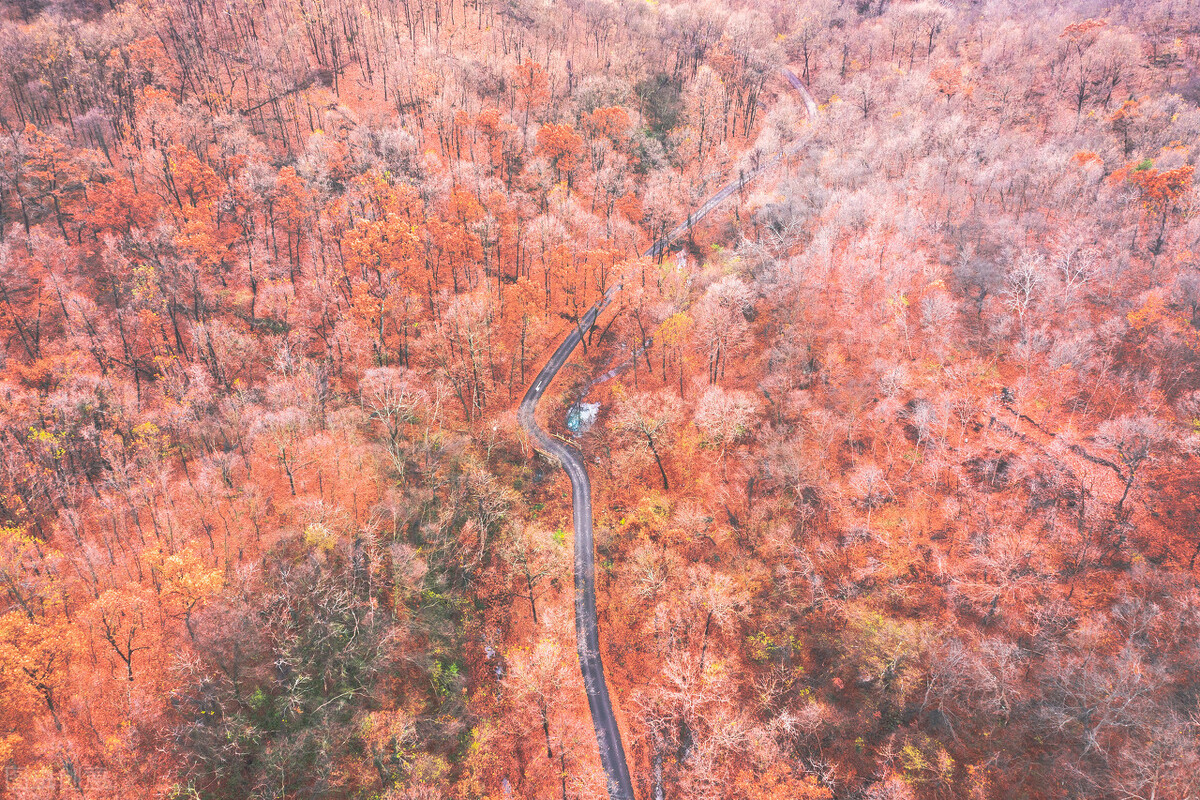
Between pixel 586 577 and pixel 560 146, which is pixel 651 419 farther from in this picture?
pixel 560 146

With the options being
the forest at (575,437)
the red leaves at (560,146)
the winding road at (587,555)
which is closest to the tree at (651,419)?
the forest at (575,437)

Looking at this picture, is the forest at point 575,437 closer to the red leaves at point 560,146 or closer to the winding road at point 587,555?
the winding road at point 587,555

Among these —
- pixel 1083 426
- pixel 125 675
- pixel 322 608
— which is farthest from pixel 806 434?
pixel 125 675

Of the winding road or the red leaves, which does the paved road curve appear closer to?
the winding road

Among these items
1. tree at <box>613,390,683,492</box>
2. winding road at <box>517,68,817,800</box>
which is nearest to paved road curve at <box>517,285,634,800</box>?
winding road at <box>517,68,817,800</box>

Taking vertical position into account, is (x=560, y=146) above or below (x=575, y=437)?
above

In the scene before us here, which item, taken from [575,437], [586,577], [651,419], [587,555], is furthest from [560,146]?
[586,577]

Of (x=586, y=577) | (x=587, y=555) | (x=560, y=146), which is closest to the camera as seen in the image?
(x=586, y=577)
